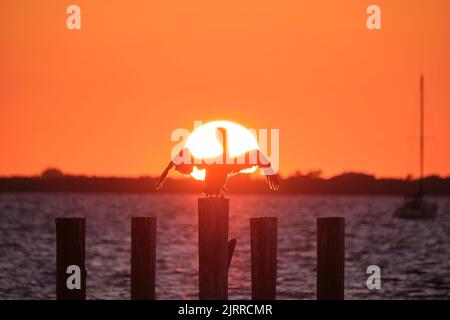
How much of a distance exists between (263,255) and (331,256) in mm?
778

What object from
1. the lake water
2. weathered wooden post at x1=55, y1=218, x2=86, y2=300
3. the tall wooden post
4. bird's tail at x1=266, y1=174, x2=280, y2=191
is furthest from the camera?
the lake water

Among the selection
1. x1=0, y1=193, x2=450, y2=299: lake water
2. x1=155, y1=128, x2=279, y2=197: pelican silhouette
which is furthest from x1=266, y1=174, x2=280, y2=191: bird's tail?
x1=0, y1=193, x2=450, y2=299: lake water

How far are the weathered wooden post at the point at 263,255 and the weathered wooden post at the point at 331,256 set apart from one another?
54 centimetres

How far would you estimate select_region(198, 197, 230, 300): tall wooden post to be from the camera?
1184 centimetres

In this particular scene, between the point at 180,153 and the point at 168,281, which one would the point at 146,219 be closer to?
the point at 180,153

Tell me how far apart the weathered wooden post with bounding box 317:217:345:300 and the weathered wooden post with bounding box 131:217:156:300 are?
79.8 inches

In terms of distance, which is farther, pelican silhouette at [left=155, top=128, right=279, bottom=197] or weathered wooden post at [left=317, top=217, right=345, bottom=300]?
pelican silhouette at [left=155, top=128, right=279, bottom=197]

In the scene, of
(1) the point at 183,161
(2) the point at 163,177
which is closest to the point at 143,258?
(2) the point at 163,177

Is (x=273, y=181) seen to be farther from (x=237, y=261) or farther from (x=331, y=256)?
(x=237, y=261)

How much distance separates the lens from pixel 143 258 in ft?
42.7

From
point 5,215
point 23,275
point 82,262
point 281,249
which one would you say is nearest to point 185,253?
point 281,249

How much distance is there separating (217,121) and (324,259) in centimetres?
200

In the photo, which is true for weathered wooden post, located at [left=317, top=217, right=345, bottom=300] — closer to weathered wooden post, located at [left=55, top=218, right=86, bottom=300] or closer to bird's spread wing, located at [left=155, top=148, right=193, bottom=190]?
bird's spread wing, located at [left=155, top=148, right=193, bottom=190]

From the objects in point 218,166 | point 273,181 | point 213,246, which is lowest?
point 213,246
